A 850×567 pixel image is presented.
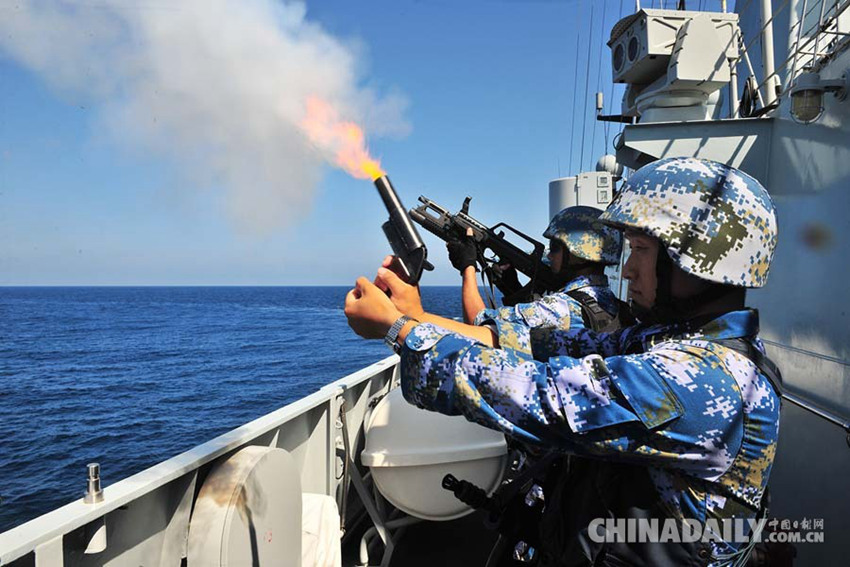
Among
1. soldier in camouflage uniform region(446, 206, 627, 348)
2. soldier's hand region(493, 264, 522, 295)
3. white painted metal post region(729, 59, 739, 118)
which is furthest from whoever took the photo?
white painted metal post region(729, 59, 739, 118)

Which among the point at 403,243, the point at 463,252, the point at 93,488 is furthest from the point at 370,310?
the point at 463,252

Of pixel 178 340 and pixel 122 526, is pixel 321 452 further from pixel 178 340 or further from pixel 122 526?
pixel 178 340

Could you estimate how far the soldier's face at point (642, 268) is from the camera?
1648 mm

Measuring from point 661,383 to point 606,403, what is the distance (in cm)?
13

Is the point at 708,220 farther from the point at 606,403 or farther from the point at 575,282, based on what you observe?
the point at 575,282

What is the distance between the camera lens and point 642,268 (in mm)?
1680

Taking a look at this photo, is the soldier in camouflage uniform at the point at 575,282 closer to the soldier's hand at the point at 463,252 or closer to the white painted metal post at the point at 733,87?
the soldier's hand at the point at 463,252

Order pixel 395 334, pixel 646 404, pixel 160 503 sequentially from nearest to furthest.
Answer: pixel 646 404 → pixel 395 334 → pixel 160 503

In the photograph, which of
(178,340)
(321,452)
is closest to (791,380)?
(321,452)

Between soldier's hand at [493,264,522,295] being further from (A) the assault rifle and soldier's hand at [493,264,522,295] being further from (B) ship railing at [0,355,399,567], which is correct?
(B) ship railing at [0,355,399,567]

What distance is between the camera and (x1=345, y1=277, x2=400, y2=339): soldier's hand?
1614mm

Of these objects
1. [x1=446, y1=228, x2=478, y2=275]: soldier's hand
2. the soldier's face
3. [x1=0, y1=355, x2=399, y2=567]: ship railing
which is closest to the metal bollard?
[x1=0, y1=355, x2=399, y2=567]: ship railing

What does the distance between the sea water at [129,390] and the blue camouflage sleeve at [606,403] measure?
435 inches

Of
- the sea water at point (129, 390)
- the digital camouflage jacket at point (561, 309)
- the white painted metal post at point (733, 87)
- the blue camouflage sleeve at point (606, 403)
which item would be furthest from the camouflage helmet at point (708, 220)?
the sea water at point (129, 390)
